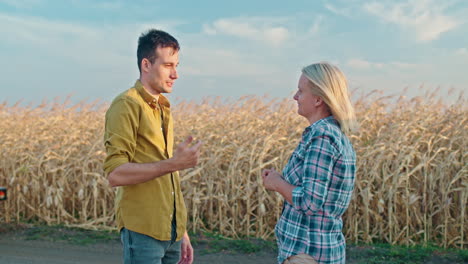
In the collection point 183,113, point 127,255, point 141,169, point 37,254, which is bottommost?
point 37,254

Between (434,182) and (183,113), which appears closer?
(434,182)

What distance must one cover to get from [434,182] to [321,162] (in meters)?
5.79

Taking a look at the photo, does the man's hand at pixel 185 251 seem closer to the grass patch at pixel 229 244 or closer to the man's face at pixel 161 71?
the man's face at pixel 161 71

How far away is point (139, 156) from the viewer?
9.53 ft

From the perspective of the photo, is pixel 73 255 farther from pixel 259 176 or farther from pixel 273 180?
pixel 273 180

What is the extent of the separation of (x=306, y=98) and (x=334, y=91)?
0.15 m

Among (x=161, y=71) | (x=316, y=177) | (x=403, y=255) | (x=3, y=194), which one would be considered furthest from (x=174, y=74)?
(x=3, y=194)

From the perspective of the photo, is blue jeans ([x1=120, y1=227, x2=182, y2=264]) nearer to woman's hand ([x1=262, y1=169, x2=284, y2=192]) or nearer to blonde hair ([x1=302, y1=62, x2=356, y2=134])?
woman's hand ([x1=262, y1=169, x2=284, y2=192])

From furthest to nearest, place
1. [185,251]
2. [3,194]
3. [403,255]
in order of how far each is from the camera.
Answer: [3,194], [403,255], [185,251]

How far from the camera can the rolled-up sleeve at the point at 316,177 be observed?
245 centimetres

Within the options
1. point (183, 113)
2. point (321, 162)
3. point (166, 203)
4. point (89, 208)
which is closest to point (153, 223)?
point (166, 203)

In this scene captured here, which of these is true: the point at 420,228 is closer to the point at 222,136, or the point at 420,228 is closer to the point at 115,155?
the point at 222,136

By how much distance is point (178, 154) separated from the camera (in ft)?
8.80

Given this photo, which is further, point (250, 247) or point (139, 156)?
point (250, 247)
